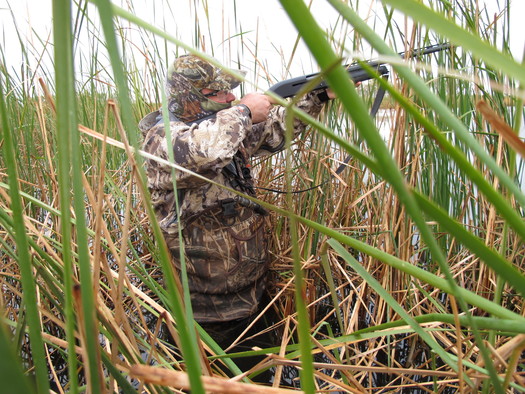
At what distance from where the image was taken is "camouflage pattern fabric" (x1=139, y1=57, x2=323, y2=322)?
1.87 m

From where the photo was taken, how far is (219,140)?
1805 mm

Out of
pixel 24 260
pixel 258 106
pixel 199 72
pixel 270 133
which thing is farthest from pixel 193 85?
pixel 24 260

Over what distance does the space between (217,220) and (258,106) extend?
0.59 m

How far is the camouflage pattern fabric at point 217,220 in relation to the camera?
1872mm

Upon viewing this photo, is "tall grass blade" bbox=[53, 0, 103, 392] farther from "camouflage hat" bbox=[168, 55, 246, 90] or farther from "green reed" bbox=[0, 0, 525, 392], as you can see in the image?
"camouflage hat" bbox=[168, 55, 246, 90]

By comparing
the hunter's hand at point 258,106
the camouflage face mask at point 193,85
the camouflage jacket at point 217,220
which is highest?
the camouflage face mask at point 193,85

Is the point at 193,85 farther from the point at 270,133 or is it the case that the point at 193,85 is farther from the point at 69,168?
the point at 69,168

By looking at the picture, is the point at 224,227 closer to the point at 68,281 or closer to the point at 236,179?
the point at 236,179

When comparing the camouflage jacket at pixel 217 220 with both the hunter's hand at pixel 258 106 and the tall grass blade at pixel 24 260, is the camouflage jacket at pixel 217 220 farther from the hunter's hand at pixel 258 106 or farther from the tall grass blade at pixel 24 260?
the tall grass blade at pixel 24 260

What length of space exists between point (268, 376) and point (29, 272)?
5.02ft

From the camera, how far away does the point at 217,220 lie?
207cm

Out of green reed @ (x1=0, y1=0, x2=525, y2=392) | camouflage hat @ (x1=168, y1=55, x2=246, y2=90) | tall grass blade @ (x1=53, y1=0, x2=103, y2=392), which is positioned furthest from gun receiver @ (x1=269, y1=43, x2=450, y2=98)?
tall grass blade @ (x1=53, y1=0, x2=103, y2=392)

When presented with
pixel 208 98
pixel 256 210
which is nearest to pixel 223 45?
pixel 208 98

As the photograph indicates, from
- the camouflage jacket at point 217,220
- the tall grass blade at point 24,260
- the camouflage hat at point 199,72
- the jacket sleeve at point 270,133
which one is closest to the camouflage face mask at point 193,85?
the camouflage hat at point 199,72
